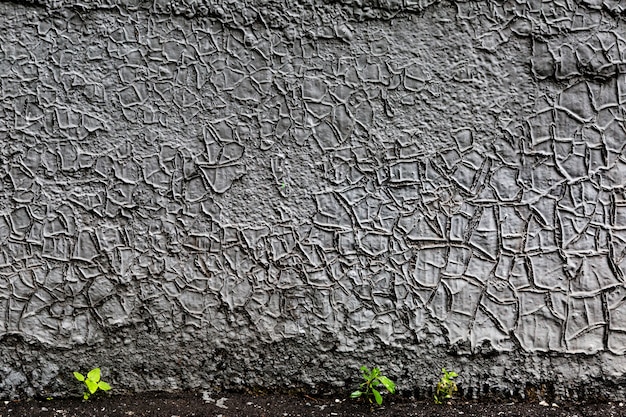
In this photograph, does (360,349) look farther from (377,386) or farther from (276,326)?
(276,326)

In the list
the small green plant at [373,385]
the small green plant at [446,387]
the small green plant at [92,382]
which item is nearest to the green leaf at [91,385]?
the small green plant at [92,382]

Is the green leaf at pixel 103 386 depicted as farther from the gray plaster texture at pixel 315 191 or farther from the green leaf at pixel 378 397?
the green leaf at pixel 378 397

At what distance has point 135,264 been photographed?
64.4 inches

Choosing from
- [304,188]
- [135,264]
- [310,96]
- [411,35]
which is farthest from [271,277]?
[411,35]

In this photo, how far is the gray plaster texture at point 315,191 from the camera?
5.28 ft

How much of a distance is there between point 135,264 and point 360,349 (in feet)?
1.97

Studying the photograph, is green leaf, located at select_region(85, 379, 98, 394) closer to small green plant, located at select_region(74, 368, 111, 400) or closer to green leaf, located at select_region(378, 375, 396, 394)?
small green plant, located at select_region(74, 368, 111, 400)

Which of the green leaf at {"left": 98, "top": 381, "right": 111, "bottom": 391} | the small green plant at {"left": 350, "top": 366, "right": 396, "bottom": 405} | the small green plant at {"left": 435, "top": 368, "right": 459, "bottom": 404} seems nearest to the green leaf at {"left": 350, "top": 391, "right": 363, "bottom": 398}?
the small green plant at {"left": 350, "top": 366, "right": 396, "bottom": 405}

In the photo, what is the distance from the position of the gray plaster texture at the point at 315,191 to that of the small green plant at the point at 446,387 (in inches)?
0.9

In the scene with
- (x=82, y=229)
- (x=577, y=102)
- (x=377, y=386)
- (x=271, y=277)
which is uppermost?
(x=577, y=102)

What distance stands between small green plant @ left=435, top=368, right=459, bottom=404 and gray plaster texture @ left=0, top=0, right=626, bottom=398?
2 cm

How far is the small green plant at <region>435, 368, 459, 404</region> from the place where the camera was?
1633mm

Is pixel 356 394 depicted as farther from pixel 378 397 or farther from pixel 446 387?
pixel 446 387

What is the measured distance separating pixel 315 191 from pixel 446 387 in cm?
59
